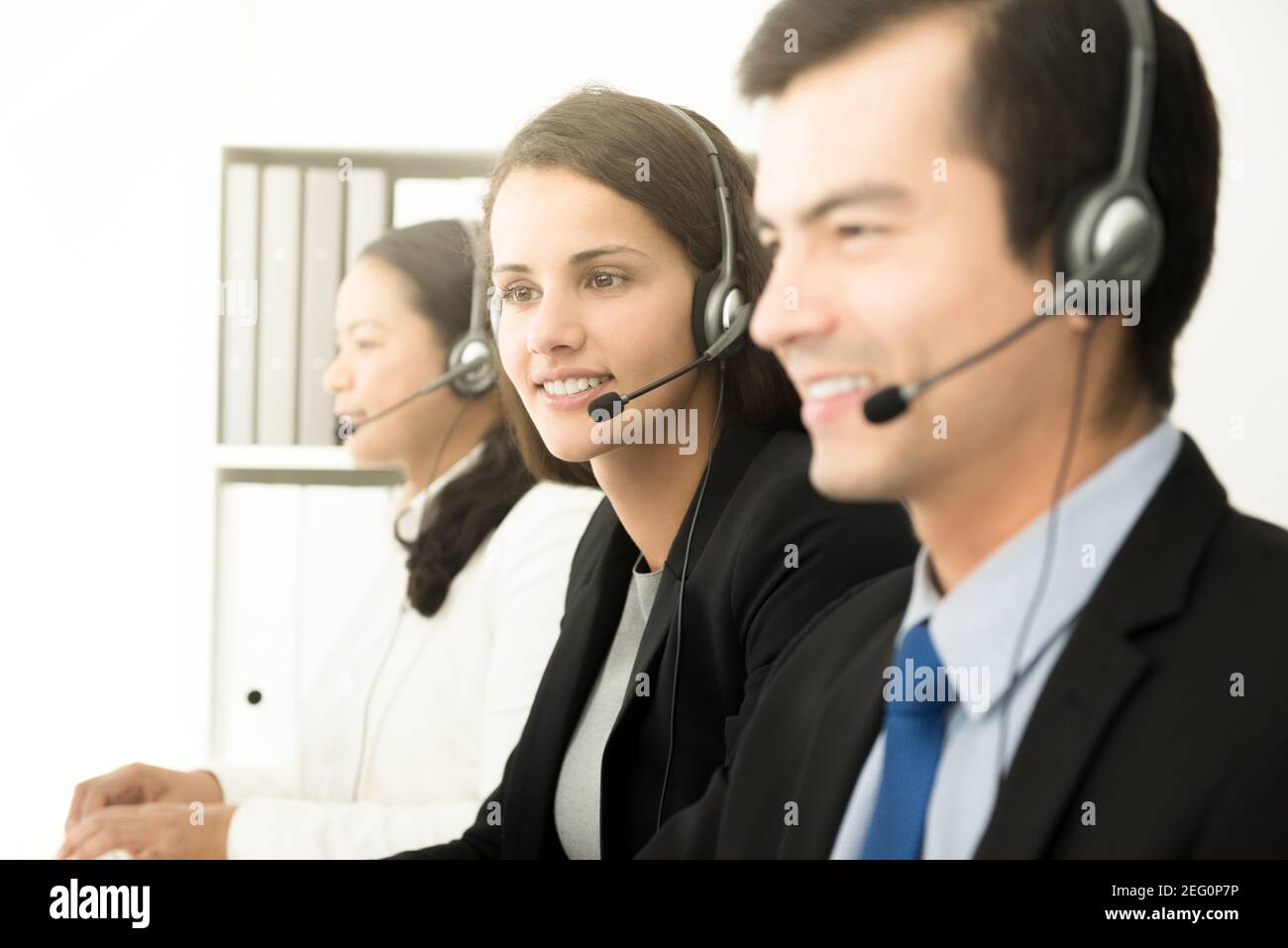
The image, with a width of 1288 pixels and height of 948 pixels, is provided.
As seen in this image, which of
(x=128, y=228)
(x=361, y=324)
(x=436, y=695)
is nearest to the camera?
(x=436, y=695)

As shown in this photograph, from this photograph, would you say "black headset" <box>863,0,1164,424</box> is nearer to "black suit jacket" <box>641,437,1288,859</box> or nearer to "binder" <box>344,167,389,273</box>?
"black suit jacket" <box>641,437,1288,859</box>

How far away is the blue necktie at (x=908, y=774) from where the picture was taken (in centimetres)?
68

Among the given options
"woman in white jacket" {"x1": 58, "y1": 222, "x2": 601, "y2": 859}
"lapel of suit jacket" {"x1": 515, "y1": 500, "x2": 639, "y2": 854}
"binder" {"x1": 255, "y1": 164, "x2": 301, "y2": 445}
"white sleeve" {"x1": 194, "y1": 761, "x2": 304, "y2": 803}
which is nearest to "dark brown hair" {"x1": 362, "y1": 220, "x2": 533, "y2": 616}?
"woman in white jacket" {"x1": 58, "y1": 222, "x2": 601, "y2": 859}

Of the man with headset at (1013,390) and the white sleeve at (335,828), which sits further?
the white sleeve at (335,828)

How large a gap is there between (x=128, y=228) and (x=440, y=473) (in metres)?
0.81

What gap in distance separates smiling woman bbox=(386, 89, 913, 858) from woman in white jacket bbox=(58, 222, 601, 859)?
15 cm

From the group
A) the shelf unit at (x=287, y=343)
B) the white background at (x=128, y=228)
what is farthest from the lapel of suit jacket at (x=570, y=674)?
the white background at (x=128, y=228)

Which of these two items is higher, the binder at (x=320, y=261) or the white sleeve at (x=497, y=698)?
the binder at (x=320, y=261)

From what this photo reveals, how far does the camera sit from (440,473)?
5.65 ft

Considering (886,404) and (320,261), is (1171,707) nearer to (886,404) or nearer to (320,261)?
(886,404)

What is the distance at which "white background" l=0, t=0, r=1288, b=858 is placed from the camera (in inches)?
82.9

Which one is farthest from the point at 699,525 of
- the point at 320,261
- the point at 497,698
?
the point at 320,261

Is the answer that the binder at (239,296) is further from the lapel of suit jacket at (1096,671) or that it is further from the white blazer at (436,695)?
the lapel of suit jacket at (1096,671)

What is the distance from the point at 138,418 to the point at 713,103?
3.47 ft
